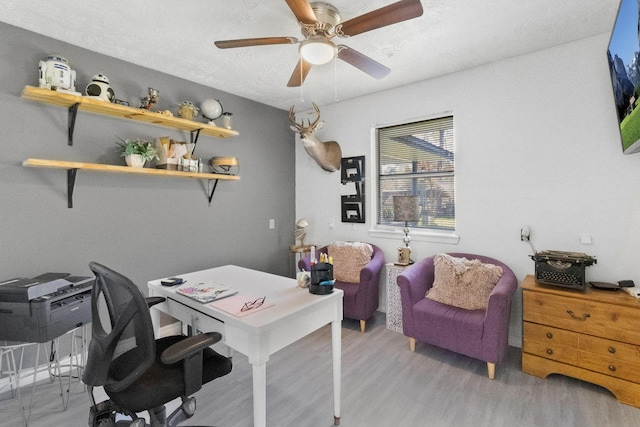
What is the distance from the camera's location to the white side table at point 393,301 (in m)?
3.14

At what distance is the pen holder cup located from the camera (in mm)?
1804

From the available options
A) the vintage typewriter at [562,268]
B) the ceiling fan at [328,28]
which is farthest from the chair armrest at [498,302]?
the ceiling fan at [328,28]

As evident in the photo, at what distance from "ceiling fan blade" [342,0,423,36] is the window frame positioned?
176cm

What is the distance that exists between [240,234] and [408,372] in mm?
2408

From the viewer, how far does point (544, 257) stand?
2.37 meters

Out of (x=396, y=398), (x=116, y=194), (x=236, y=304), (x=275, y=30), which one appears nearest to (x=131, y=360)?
(x=236, y=304)

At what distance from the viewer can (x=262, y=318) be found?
4.81ft

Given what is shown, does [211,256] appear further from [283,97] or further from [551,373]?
[551,373]

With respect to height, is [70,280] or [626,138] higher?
[626,138]

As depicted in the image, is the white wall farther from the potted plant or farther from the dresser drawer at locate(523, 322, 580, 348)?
the potted plant

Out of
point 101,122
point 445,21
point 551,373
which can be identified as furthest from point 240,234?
point 551,373

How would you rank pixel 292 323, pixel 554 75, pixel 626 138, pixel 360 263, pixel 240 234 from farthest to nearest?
pixel 240 234 → pixel 360 263 → pixel 554 75 → pixel 626 138 → pixel 292 323

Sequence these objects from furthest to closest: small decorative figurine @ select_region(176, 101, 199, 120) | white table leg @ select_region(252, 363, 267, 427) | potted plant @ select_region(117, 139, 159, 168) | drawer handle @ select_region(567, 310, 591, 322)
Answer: small decorative figurine @ select_region(176, 101, 199, 120) < potted plant @ select_region(117, 139, 159, 168) < drawer handle @ select_region(567, 310, 591, 322) < white table leg @ select_region(252, 363, 267, 427)

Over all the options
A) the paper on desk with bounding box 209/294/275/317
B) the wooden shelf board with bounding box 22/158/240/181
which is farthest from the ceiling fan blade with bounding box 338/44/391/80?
the wooden shelf board with bounding box 22/158/240/181
